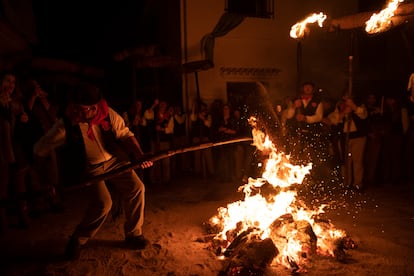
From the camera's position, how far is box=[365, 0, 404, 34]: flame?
661 cm

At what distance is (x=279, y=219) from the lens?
5.18 m

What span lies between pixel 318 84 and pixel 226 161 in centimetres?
636

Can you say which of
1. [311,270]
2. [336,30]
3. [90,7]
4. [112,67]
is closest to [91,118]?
[311,270]

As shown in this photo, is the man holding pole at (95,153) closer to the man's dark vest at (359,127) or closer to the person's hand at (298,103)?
the person's hand at (298,103)

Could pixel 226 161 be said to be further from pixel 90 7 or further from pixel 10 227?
pixel 90 7

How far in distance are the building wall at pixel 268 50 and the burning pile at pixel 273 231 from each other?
6634 mm

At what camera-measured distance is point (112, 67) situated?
14.5 metres

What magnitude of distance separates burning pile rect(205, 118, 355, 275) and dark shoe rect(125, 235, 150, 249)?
99 cm

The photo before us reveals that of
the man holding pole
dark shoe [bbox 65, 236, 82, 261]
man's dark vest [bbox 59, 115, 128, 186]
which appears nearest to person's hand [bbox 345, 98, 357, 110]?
the man holding pole

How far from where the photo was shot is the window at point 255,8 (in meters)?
12.7

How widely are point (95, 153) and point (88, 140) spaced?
0.21m

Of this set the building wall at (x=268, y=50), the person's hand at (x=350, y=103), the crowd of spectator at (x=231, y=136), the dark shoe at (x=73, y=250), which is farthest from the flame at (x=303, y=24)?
the dark shoe at (x=73, y=250)

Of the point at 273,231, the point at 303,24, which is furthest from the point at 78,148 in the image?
the point at 303,24

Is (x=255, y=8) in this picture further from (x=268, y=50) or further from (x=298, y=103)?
(x=298, y=103)
